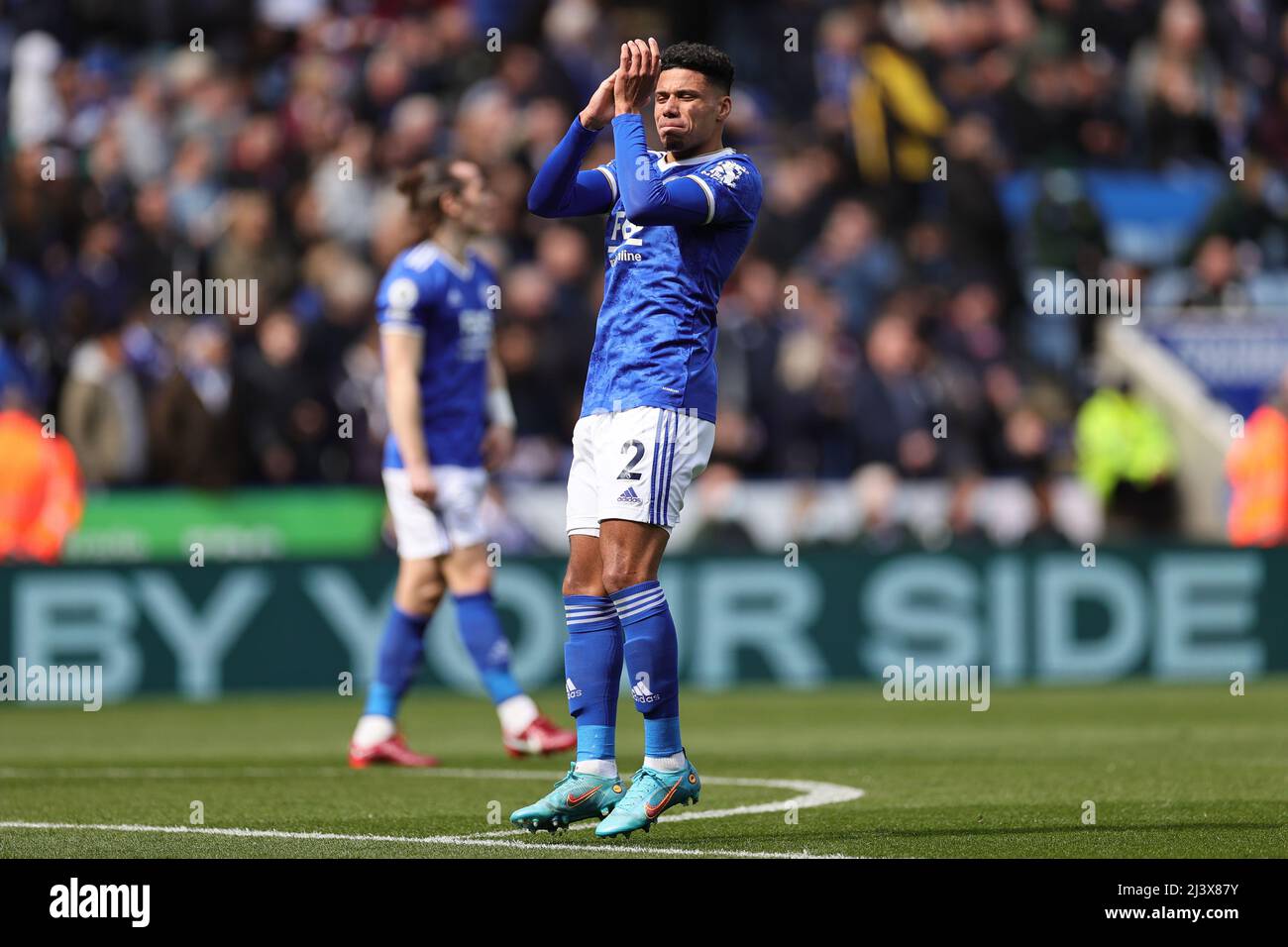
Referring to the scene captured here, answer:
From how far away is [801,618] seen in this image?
15.8 meters

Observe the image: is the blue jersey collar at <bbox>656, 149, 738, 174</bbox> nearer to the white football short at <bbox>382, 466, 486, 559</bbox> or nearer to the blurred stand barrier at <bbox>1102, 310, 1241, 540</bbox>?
the white football short at <bbox>382, 466, 486, 559</bbox>

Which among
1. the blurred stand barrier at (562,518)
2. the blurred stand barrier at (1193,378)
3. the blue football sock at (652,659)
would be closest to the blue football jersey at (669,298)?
the blue football sock at (652,659)

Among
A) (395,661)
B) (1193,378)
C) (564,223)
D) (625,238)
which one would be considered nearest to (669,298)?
(625,238)

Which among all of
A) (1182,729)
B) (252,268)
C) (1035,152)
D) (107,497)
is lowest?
(1182,729)

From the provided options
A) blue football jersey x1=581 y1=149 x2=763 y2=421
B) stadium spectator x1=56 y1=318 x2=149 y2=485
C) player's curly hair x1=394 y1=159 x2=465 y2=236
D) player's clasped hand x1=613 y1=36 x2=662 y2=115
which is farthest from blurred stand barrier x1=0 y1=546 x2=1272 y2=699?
player's clasped hand x1=613 y1=36 x2=662 y2=115

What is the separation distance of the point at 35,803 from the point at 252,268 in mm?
8990

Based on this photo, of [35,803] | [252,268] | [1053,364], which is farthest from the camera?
[1053,364]

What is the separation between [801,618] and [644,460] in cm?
893

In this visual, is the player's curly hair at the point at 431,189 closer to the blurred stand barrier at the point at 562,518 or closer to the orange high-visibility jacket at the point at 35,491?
the blurred stand barrier at the point at 562,518

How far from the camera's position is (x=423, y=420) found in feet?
33.8

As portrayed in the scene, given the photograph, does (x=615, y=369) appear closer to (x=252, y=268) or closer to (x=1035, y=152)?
(x=252, y=268)

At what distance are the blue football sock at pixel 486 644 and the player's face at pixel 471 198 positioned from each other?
164 centimetres

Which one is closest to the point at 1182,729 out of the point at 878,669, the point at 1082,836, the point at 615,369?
the point at 878,669

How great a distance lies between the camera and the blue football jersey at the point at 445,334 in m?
10.1
